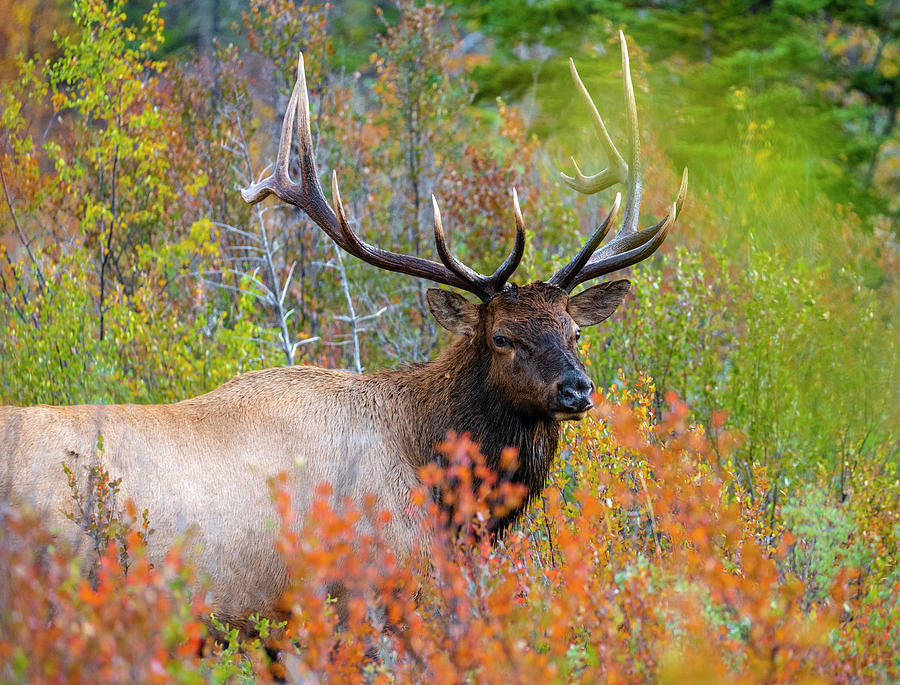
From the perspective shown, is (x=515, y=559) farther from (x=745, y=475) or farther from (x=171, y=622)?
(x=745, y=475)

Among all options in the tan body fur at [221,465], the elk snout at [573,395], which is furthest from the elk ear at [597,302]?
the tan body fur at [221,465]

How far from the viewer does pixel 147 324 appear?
8.62 meters

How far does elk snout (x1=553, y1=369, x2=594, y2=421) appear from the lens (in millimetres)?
4816

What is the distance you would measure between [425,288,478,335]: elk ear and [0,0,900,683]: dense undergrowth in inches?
37.0

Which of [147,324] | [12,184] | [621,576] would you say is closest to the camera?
[621,576]

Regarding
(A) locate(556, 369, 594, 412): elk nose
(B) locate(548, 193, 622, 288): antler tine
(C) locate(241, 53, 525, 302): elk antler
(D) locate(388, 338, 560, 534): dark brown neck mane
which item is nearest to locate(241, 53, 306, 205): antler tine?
(C) locate(241, 53, 525, 302): elk antler

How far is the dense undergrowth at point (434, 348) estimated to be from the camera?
3219 millimetres

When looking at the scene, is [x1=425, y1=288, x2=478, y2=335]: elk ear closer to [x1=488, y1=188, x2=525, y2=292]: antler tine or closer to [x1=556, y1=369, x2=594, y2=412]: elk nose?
[x1=488, y1=188, x2=525, y2=292]: antler tine

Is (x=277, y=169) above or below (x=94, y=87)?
below

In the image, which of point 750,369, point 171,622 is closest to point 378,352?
point 750,369

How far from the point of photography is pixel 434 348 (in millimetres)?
9492

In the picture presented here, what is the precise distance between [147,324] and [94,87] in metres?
2.49

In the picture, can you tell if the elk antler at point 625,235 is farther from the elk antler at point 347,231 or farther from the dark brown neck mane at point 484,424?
the dark brown neck mane at point 484,424

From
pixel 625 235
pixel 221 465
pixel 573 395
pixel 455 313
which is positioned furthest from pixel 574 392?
pixel 221 465
